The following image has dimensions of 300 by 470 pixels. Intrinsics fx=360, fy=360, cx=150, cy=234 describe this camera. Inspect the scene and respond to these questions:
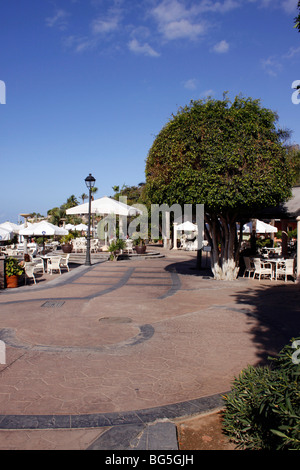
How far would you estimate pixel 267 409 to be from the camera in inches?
110

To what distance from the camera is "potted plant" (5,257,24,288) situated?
1158cm

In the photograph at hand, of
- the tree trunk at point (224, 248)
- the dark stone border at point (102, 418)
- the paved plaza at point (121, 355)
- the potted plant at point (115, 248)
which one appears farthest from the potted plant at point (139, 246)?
the dark stone border at point (102, 418)

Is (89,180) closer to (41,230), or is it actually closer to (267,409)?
(41,230)

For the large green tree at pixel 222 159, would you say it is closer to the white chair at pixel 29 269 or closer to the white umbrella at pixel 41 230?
the white chair at pixel 29 269

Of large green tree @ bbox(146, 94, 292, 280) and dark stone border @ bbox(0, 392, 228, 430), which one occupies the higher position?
large green tree @ bbox(146, 94, 292, 280)

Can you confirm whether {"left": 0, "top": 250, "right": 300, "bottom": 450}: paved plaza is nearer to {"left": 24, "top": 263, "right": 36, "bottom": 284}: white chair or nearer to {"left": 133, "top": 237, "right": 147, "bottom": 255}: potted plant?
{"left": 24, "top": 263, "right": 36, "bottom": 284}: white chair

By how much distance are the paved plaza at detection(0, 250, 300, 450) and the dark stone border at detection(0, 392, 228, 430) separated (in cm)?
1

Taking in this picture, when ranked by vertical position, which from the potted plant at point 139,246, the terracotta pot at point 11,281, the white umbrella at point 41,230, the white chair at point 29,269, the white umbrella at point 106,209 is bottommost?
the terracotta pot at point 11,281

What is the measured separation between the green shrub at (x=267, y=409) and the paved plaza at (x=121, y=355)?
0.59 meters

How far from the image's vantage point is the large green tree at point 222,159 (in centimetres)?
1076

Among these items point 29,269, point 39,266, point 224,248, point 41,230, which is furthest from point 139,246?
point 29,269

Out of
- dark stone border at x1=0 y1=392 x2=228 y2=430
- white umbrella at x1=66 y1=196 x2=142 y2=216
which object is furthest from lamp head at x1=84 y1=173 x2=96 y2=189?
dark stone border at x1=0 y1=392 x2=228 y2=430

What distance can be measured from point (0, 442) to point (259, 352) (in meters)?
3.80

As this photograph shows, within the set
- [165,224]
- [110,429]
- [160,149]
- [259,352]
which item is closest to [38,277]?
[160,149]
